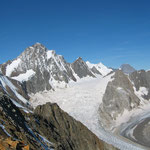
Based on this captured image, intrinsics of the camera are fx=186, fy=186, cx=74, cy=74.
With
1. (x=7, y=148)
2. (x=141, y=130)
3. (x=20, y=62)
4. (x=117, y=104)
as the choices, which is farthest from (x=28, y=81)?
(x=7, y=148)

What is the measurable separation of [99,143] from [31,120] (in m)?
15.0

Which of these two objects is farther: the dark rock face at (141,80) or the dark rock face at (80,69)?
the dark rock face at (80,69)

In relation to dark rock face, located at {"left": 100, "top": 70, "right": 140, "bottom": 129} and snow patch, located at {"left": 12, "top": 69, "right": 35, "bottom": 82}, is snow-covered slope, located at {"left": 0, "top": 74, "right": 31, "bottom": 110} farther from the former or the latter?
dark rock face, located at {"left": 100, "top": 70, "right": 140, "bottom": 129}

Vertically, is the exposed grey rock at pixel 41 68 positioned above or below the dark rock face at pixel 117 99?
above

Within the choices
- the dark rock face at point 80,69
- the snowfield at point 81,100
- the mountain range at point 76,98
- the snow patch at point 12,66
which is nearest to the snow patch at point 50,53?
the mountain range at point 76,98

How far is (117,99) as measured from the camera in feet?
293

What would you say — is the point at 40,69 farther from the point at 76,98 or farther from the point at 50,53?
the point at 76,98

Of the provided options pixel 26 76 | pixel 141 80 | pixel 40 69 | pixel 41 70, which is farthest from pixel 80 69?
pixel 141 80

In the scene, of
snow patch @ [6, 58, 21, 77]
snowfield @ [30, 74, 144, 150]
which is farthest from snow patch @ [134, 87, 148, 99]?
snow patch @ [6, 58, 21, 77]

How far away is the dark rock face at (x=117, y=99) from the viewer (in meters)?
81.5

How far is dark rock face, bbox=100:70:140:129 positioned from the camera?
8147 centimetres

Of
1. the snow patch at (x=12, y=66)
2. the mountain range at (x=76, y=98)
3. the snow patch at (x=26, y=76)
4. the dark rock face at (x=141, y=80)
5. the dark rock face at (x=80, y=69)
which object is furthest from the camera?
the dark rock face at (x=80, y=69)

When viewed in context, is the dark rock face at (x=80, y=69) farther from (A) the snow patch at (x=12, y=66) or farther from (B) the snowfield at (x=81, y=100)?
(A) the snow patch at (x=12, y=66)

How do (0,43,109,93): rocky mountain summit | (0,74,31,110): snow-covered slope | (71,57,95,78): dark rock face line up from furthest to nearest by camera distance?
1. (71,57,95,78): dark rock face
2. (0,43,109,93): rocky mountain summit
3. (0,74,31,110): snow-covered slope
